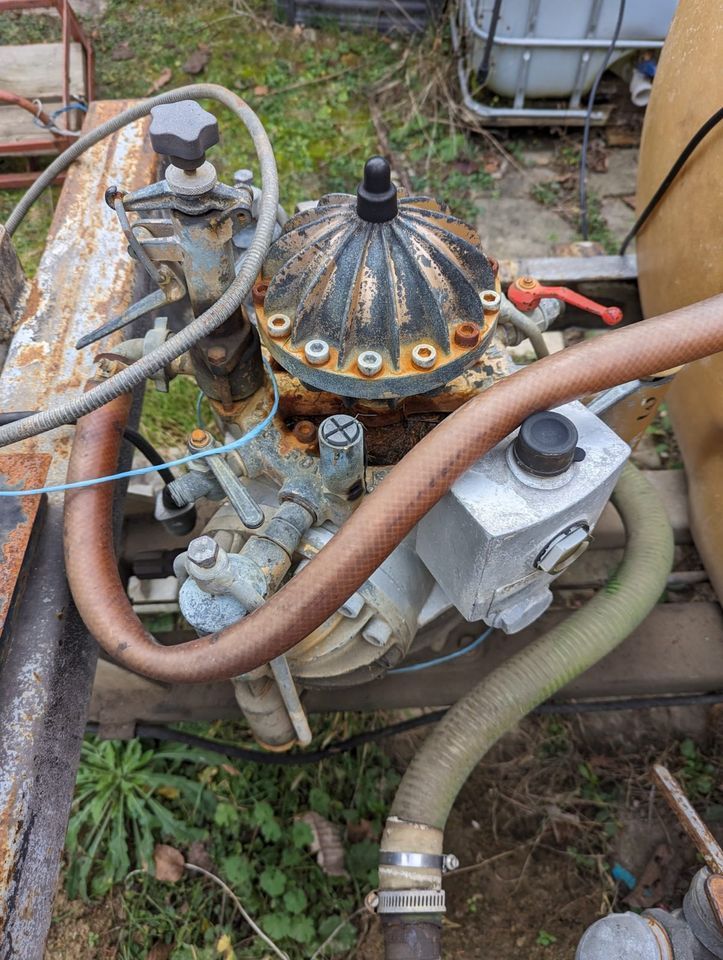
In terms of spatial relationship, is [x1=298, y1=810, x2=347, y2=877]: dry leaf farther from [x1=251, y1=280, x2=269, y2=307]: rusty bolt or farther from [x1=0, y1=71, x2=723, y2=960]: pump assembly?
[x1=251, y1=280, x2=269, y2=307]: rusty bolt

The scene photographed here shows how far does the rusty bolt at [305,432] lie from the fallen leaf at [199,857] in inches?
48.8

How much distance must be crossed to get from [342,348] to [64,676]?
68cm

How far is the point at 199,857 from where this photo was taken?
73.5 inches

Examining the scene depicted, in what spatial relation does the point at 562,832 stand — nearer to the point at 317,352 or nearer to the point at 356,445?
the point at 356,445

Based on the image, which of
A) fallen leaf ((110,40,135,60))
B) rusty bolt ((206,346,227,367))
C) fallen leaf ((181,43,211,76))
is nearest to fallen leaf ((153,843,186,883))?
rusty bolt ((206,346,227,367))

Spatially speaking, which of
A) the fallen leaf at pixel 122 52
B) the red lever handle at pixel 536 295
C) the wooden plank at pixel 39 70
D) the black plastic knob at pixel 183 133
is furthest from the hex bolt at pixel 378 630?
the fallen leaf at pixel 122 52

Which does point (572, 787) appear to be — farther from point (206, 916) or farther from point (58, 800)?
point (58, 800)

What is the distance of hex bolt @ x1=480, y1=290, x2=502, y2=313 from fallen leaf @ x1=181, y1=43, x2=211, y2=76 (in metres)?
2.99

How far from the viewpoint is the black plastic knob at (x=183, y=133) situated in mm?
938

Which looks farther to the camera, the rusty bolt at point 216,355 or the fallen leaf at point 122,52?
the fallen leaf at point 122,52

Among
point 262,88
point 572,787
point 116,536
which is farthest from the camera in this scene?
point 262,88

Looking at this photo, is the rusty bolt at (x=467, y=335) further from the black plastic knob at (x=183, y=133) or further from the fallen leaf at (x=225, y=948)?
the fallen leaf at (x=225, y=948)

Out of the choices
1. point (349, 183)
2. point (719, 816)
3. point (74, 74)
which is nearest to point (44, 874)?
point (719, 816)

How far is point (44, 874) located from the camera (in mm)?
1034
